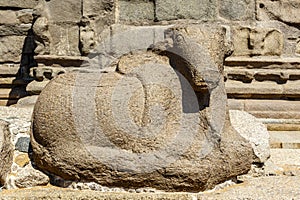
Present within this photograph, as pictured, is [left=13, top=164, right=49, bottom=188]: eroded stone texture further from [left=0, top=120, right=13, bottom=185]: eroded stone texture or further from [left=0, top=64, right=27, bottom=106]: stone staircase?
[left=0, top=64, right=27, bottom=106]: stone staircase

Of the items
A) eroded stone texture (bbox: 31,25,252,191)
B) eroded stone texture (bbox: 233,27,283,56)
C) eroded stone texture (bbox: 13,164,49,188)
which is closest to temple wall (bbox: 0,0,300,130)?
eroded stone texture (bbox: 233,27,283,56)

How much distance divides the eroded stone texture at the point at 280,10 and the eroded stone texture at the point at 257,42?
16 centimetres

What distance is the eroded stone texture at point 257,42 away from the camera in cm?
561

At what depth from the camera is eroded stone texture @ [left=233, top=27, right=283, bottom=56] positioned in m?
5.61

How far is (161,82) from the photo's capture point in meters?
3.29

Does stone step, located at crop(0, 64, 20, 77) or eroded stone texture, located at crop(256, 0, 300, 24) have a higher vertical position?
eroded stone texture, located at crop(256, 0, 300, 24)

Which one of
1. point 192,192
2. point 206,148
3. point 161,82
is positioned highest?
point 161,82

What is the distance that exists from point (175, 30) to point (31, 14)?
3.64m

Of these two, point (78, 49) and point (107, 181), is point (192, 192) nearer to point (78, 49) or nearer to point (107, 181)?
point (107, 181)

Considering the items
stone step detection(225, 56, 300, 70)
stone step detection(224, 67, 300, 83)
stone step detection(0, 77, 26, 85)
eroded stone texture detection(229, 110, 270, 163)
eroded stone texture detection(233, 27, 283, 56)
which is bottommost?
stone step detection(0, 77, 26, 85)

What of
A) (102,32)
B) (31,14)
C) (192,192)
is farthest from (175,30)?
(31,14)

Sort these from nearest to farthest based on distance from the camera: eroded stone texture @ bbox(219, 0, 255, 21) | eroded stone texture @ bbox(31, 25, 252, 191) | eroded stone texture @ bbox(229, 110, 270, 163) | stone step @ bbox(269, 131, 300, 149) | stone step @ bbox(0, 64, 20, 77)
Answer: eroded stone texture @ bbox(31, 25, 252, 191), eroded stone texture @ bbox(229, 110, 270, 163), stone step @ bbox(269, 131, 300, 149), eroded stone texture @ bbox(219, 0, 255, 21), stone step @ bbox(0, 64, 20, 77)

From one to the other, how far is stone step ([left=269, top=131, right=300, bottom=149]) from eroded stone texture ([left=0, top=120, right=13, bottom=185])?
2.25 meters

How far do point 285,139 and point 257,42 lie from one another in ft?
3.86
